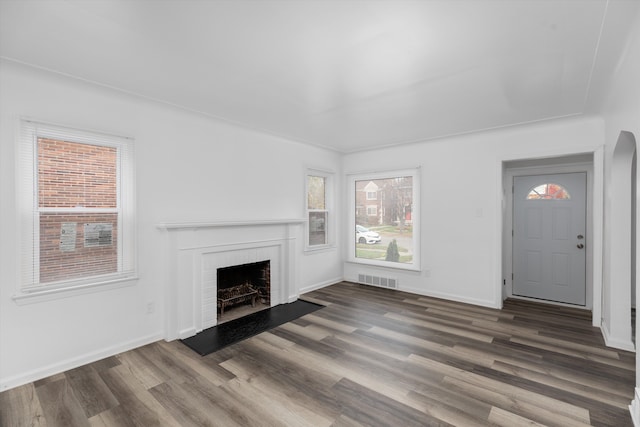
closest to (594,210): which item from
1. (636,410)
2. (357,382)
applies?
(636,410)

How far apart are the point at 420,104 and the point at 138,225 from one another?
10.8 feet

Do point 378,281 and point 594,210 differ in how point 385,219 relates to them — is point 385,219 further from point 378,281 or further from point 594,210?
point 594,210

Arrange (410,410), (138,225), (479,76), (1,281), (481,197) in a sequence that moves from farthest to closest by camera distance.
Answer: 1. (481,197)
2. (138,225)
3. (479,76)
4. (1,281)
5. (410,410)

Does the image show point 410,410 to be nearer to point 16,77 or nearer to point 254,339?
point 254,339

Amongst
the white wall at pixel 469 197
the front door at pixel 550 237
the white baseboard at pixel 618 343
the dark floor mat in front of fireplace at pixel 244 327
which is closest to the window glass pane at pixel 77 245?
the dark floor mat in front of fireplace at pixel 244 327

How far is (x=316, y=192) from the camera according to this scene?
5.64 metres

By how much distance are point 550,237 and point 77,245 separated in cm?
619

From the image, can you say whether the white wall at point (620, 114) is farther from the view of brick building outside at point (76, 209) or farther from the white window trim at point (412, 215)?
the view of brick building outside at point (76, 209)

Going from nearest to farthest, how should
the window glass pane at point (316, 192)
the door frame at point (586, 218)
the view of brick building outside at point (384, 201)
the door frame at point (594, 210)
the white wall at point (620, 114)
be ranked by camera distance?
the white wall at point (620, 114) → the door frame at point (594, 210) → the door frame at point (586, 218) → the view of brick building outside at point (384, 201) → the window glass pane at point (316, 192)

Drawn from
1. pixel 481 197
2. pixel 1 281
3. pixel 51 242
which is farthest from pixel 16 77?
pixel 481 197

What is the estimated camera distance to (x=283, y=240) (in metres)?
4.64

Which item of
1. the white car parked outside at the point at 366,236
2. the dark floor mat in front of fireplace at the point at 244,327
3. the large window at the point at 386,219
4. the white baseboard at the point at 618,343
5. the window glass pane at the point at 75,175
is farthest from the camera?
the white car parked outside at the point at 366,236

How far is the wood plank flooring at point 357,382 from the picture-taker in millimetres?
2107

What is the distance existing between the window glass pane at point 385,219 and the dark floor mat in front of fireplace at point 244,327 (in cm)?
181
